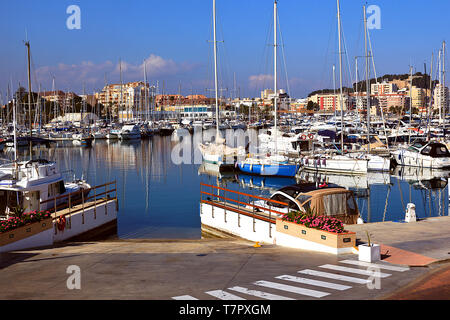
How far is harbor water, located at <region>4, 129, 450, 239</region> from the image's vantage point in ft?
109

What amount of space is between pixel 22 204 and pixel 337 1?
158 ft

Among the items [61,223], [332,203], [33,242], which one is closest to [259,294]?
[33,242]

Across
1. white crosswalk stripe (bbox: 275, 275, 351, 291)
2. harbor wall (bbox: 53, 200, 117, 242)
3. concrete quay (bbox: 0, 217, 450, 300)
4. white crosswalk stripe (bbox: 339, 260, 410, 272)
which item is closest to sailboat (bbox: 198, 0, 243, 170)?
harbor wall (bbox: 53, 200, 117, 242)

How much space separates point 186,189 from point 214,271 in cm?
3524

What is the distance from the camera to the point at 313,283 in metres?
13.1

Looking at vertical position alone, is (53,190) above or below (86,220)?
above

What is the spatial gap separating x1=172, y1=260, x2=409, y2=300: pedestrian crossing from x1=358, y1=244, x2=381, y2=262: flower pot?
6.9 inches

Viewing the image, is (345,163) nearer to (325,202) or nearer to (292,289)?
(325,202)

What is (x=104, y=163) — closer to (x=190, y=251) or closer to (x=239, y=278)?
(x=190, y=251)

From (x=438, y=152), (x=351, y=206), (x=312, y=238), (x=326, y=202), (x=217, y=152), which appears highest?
(x=217, y=152)

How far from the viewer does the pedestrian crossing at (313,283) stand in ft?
39.8

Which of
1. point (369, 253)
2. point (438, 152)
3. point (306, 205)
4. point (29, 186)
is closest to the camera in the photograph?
point (369, 253)

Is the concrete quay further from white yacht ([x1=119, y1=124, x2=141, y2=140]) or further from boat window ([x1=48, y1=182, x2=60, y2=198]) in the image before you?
white yacht ([x1=119, y1=124, x2=141, y2=140])

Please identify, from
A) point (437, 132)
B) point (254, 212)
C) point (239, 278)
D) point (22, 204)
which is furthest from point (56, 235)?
point (437, 132)
